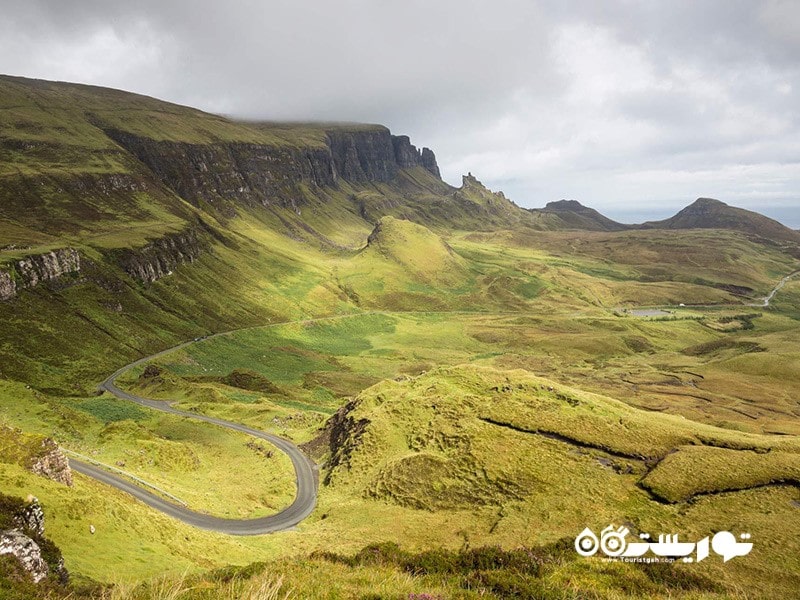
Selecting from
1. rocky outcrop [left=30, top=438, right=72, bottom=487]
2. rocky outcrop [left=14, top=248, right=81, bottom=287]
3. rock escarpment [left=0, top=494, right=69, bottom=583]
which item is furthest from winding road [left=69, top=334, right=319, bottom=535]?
rocky outcrop [left=14, top=248, right=81, bottom=287]

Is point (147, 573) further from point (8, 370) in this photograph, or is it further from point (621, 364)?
point (621, 364)

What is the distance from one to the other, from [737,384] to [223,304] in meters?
188

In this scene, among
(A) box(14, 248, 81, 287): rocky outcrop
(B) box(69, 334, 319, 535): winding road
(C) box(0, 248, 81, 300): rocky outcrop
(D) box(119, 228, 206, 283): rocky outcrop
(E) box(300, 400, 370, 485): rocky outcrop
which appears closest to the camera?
(B) box(69, 334, 319, 535): winding road

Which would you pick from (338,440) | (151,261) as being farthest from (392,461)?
(151,261)

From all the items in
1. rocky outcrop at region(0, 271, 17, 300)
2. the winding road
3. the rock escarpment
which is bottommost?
the winding road

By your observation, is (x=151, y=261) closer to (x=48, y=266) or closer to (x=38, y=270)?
(x=48, y=266)

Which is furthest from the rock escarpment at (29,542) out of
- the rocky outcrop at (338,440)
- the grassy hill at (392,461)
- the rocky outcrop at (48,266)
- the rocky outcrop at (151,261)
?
the rocky outcrop at (151,261)

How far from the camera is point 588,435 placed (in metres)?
58.1

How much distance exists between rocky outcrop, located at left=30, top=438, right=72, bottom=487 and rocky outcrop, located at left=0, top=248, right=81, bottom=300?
4402 inches

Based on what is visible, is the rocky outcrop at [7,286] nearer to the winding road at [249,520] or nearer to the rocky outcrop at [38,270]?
the rocky outcrop at [38,270]

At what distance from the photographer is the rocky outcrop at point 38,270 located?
12419 cm

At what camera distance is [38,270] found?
447 feet

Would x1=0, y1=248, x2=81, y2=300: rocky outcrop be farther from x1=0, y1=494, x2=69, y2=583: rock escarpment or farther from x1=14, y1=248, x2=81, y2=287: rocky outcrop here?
x1=0, y1=494, x2=69, y2=583: rock escarpment

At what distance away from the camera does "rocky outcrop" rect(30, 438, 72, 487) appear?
126 feet
